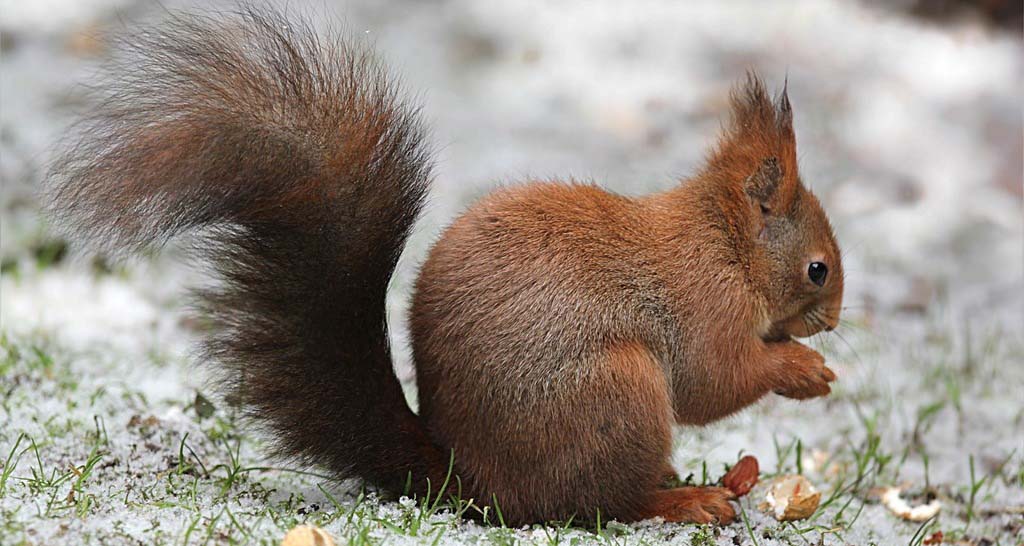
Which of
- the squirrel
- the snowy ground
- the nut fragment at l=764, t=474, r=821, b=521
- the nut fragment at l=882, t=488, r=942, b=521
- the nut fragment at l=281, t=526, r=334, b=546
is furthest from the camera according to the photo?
the nut fragment at l=882, t=488, r=942, b=521

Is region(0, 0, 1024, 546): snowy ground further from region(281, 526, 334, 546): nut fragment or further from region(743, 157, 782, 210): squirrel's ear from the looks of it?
region(743, 157, 782, 210): squirrel's ear

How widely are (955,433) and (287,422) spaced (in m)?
1.98

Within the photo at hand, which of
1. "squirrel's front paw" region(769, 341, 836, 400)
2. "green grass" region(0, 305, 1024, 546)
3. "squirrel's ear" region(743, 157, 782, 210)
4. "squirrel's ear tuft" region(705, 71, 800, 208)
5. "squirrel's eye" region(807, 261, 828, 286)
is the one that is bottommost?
"green grass" region(0, 305, 1024, 546)

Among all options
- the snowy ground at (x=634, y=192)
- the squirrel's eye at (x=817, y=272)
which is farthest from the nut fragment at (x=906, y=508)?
the squirrel's eye at (x=817, y=272)

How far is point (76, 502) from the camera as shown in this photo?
1890 millimetres

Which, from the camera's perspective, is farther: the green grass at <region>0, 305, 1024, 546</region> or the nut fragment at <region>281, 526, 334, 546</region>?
the green grass at <region>0, 305, 1024, 546</region>

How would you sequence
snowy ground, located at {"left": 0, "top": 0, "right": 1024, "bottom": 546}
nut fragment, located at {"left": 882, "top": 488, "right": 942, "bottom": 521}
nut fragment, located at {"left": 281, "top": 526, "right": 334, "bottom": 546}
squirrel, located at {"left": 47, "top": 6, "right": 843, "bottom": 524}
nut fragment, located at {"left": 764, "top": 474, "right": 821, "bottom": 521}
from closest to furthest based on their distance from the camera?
nut fragment, located at {"left": 281, "top": 526, "right": 334, "bottom": 546} < squirrel, located at {"left": 47, "top": 6, "right": 843, "bottom": 524} < snowy ground, located at {"left": 0, "top": 0, "right": 1024, "bottom": 546} < nut fragment, located at {"left": 764, "top": 474, "right": 821, "bottom": 521} < nut fragment, located at {"left": 882, "top": 488, "right": 942, "bottom": 521}

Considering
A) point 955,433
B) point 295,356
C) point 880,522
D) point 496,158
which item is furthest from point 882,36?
point 295,356

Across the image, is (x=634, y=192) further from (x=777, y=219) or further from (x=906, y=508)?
(x=906, y=508)

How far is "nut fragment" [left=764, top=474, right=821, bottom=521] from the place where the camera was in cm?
232

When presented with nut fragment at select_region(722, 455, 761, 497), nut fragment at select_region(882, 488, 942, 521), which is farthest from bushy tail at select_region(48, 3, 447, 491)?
nut fragment at select_region(882, 488, 942, 521)

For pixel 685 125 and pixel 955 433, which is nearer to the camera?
pixel 955 433

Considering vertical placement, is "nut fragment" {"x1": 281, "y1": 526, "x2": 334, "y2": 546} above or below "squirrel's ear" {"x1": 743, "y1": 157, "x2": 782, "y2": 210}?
below

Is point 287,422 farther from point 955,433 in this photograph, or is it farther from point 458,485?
point 955,433
